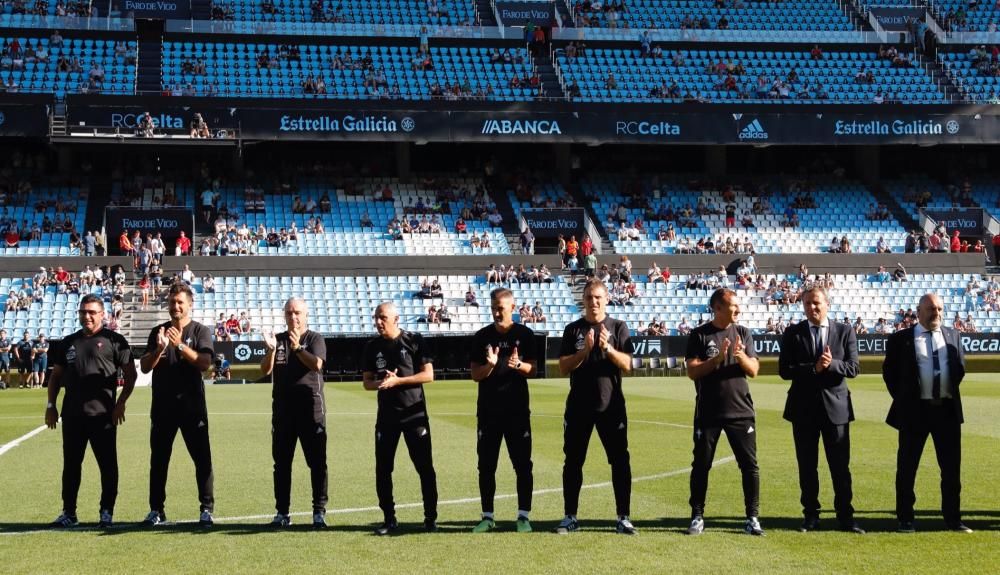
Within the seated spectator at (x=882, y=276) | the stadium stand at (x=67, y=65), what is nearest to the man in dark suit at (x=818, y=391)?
the seated spectator at (x=882, y=276)

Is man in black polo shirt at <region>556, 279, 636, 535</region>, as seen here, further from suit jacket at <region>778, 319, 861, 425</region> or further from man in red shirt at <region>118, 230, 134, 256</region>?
man in red shirt at <region>118, 230, 134, 256</region>

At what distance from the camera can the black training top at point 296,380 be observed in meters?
10.1

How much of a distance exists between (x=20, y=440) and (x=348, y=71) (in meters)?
33.2

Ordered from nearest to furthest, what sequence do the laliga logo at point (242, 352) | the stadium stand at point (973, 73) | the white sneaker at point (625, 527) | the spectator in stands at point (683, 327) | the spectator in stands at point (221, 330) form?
the white sneaker at point (625, 527) → the laliga logo at point (242, 352) → the spectator in stands at point (221, 330) → the spectator in stands at point (683, 327) → the stadium stand at point (973, 73)

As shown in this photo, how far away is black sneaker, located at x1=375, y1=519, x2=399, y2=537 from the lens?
31.7 feet

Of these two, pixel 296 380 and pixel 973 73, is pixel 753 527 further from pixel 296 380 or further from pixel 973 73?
pixel 973 73

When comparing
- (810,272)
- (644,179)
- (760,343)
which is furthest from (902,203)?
(760,343)

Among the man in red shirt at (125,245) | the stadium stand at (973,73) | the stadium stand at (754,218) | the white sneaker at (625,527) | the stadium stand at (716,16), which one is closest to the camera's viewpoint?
the white sneaker at (625,527)

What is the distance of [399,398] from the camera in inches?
392

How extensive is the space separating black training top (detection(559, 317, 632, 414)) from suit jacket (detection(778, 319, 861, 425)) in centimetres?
139

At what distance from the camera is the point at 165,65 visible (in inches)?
1901

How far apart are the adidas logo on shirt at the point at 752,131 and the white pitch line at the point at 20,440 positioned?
34.2 metres

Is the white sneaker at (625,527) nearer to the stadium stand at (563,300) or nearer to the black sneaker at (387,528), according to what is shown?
the black sneaker at (387,528)

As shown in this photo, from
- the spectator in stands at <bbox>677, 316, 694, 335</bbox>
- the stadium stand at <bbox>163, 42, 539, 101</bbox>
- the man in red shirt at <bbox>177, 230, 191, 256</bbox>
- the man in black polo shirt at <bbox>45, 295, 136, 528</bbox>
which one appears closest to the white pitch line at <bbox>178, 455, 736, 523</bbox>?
the man in black polo shirt at <bbox>45, 295, 136, 528</bbox>
